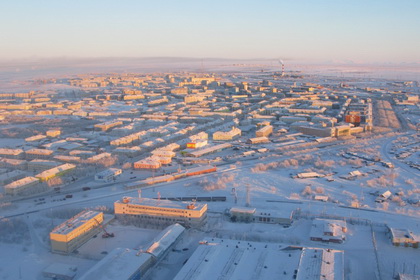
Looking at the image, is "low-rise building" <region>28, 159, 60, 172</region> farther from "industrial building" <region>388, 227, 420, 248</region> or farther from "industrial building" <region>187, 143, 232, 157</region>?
"industrial building" <region>388, 227, 420, 248</region>

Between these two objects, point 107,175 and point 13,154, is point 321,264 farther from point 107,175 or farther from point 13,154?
point 13,154

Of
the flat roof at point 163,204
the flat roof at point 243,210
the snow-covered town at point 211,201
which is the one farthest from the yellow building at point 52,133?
the flat roof at point 243,210

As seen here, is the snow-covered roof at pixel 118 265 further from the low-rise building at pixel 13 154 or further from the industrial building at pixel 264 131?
the industrial building at pixel 264 131

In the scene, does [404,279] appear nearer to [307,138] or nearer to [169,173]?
[169,173]

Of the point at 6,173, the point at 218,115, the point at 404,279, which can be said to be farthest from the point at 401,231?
the point at 218,115

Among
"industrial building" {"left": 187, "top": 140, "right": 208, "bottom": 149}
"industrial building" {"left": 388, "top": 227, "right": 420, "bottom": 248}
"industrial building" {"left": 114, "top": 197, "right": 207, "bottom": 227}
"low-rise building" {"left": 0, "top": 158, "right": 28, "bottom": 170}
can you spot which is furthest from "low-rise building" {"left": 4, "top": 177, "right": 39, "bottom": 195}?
"industrial building" {"left": 388, "top": 227, "right": 420, "bottom": 248}

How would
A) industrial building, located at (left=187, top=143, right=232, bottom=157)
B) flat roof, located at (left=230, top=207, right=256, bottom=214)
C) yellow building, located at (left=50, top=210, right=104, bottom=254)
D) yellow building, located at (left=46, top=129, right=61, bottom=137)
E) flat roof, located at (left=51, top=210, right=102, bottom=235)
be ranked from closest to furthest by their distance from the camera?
yellow building, located at (left=50, top=210, right=104, bottom=254)
flat roof, located at (left=51, top=210, right=102, bottom=235)
flat roof, located at (left=230, top=207, right=256, bottom=214)
industrial building, located at (left=187, top=143, right=232, bottom=157)
yellow building, located at (left=46, top=129, right=61, bottom=137)

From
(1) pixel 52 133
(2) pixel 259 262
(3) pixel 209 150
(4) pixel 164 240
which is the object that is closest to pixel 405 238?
(2) pixel 259 262
